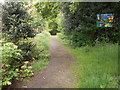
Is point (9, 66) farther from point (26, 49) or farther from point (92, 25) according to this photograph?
point (92, 25)

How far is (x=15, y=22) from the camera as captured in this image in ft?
15.7

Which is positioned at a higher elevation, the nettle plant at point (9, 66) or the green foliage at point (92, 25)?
the green foliage at point (92, 25)

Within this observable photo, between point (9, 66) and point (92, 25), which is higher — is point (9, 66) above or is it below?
below

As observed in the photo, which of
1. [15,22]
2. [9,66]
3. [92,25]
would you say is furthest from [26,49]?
[92,25]

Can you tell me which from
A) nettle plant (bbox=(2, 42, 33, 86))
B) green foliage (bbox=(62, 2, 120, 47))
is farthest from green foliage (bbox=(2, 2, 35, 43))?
green foliage (bbox=(62, 2, 120, 47))

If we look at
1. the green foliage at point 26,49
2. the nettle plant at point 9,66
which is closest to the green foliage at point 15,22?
the green foliage at point 26,49

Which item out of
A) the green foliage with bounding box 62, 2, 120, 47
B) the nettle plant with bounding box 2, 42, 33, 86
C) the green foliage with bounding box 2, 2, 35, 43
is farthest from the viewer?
the green foliage with bounding box 62, 2, 120, 47

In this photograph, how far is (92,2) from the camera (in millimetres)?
7363

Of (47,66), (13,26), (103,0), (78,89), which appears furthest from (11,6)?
(103,0)

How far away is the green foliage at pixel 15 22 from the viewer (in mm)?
4688

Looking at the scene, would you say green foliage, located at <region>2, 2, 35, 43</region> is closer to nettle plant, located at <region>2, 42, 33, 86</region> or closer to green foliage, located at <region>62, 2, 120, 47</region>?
nettle plant, located at <region>2, 42, 33, 86</region>

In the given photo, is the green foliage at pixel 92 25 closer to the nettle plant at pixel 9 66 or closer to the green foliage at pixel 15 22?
the green foliage at pixel 15 22

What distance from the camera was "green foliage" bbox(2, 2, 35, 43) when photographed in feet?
15.4

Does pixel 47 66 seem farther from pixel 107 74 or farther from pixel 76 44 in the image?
pixel 76 44
